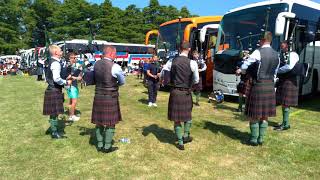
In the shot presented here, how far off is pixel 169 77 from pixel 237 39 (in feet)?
17.6

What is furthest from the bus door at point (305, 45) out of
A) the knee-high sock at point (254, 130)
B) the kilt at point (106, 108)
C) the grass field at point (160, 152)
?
the kilt at point (106, 108)

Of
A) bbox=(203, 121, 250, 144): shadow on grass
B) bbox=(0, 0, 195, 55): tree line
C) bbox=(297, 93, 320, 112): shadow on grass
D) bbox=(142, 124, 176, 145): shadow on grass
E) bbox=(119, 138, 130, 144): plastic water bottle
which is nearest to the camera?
bbox=(119, 138, 130, 144): plastic water bottle

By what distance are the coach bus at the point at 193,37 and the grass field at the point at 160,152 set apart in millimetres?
4911

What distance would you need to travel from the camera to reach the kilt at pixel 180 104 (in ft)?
19.4

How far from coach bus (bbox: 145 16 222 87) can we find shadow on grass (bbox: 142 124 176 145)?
5.42m

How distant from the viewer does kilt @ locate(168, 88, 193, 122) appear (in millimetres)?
5910

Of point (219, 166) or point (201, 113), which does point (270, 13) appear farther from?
point (219, 166)

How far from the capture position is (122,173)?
5000mm

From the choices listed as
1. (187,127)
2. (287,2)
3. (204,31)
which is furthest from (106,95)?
(204,31)

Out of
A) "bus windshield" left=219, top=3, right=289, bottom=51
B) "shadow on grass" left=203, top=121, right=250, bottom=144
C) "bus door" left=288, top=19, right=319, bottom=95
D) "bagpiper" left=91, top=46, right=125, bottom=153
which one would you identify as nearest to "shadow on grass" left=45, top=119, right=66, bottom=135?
"bagpiper" left=91, top=46, right=125, bottom=153

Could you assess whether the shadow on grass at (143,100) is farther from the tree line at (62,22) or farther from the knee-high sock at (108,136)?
the tree line at (62,22)

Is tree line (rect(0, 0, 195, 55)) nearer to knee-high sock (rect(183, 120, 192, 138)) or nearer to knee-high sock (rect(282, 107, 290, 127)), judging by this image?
knee-high sock (rect(282, 107, 290, 127))

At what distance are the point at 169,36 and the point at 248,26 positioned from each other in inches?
185

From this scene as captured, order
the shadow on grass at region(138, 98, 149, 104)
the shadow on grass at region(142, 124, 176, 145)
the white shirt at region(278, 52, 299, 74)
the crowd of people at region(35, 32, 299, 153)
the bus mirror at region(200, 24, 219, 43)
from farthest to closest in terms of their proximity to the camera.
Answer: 1. the bus mirror at region(200, 24, 219, 43)
2. the shadow on grass at region(138, 98, 149, 104)
3. the white shirt at region(278, 52, 299, 74)
4. the shadow on grass at region(142, 124, 176, 145)
5. the crowd of people at region(35, 32, 299, 153)
